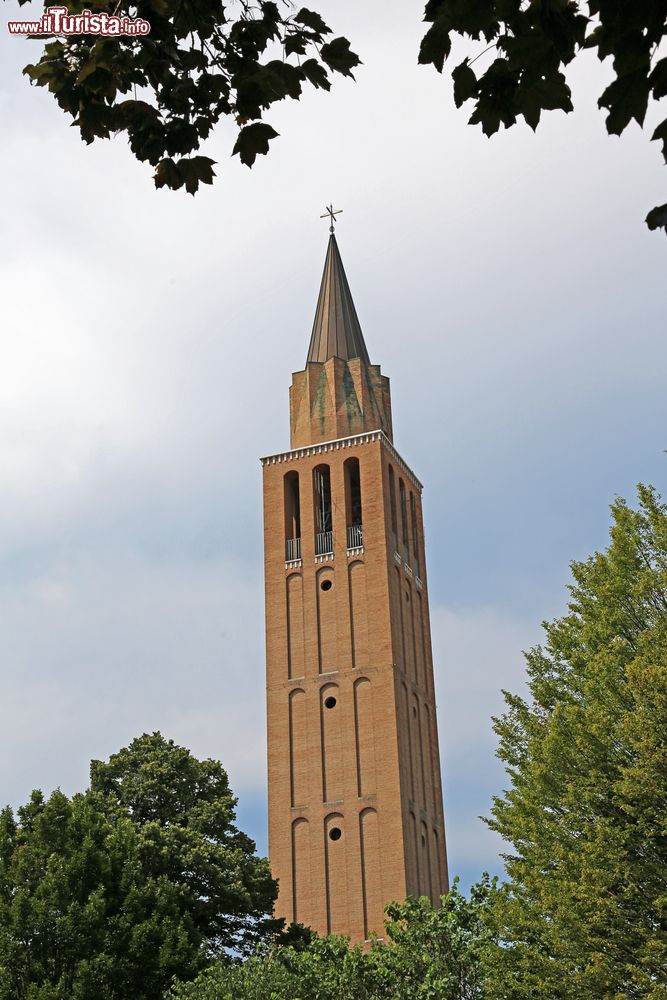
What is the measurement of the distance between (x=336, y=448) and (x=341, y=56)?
45.8m

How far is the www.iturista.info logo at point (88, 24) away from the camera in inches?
278

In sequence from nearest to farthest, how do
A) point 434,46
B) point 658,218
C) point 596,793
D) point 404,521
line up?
point 658,218 → point 434,46 → point 596,793 → point 404,521

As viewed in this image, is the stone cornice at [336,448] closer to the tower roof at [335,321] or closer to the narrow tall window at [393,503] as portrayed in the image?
the narrow tall window at [393,503]

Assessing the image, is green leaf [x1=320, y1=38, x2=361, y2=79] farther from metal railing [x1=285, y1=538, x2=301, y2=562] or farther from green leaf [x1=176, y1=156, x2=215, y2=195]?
metal railing [x1=285, y1=538, x2=301, y2=562]

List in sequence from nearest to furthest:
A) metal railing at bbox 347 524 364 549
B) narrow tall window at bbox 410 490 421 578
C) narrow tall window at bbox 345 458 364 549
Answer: metal railing at bbox 347 524 364 549, narrow tall window at bbox 345 458 364 549, narrow tall window at bbox 410 490 421 578

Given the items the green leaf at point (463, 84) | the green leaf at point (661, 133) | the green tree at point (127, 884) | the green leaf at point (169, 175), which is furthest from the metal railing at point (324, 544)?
the green leaf at point (661, 133)

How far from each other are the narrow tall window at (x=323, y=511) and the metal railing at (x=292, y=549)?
0.78 meters

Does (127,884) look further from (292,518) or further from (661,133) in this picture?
(292,518)

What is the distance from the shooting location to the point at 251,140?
22.5 feet

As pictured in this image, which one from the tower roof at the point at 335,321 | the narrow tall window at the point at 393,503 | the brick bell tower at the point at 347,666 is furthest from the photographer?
the tower roof at the point at 335,321

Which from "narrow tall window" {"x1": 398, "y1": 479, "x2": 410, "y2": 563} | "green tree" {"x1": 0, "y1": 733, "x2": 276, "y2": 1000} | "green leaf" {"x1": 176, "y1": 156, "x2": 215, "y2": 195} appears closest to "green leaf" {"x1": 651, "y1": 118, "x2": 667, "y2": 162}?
"green leaf" {"x1": 176, "y1": 156, "x2": 215, "y2": 195}

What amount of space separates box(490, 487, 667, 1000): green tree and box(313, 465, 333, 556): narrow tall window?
104 ft

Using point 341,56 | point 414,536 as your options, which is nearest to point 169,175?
point 341,56

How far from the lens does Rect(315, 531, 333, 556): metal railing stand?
51594mm
